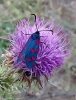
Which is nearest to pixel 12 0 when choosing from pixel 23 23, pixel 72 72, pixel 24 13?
pixel 24 13

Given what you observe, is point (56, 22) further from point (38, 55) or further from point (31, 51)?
point (31, 51)

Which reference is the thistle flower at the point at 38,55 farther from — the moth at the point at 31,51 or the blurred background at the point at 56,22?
the blurred background at the point at 56,22

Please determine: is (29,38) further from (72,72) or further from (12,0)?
(12,0)

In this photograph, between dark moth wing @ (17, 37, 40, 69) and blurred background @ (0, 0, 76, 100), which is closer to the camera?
dark moth wing @ (17, 37, 40, 69)

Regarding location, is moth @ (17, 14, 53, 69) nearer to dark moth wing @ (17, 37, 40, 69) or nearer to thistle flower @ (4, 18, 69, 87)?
dark moth wing @ (17, 37, 40, 69)

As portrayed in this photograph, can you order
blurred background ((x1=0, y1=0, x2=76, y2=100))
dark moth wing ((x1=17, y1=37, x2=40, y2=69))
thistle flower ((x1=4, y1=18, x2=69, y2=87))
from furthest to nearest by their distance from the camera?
blurred background ((x1=0, y1=0, x2=76, y2=100)) → thistle flower ((x1=4, y1=18, x2=69, y2=87)) → dark moth wing ((x1=17, y1=37, x2=40, y2=69))

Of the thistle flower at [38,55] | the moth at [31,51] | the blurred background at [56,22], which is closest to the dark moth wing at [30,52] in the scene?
the moth at [31,51]

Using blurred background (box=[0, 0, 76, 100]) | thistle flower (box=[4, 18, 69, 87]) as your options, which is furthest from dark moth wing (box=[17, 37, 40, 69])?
blurred background (box=[0, 0, 76, 100])
